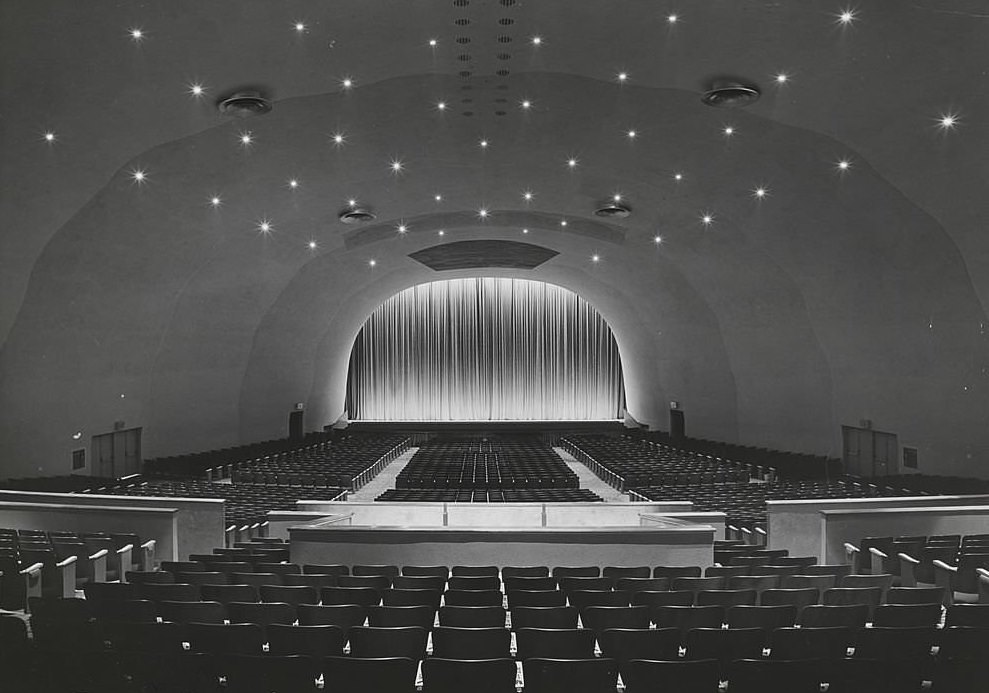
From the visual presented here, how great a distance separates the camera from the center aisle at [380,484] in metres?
20.2

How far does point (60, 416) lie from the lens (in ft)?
61.4

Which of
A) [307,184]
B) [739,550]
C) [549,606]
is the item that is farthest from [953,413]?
[307,184]

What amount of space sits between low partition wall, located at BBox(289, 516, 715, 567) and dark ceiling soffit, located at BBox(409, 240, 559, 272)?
820 inches

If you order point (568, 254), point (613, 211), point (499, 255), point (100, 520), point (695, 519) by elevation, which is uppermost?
point (499, 255)

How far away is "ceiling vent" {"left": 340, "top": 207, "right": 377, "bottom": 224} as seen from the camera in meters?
21.2

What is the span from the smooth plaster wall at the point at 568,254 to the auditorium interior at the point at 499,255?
10cm

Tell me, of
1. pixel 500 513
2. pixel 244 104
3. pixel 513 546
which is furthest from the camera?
pixel 244 104

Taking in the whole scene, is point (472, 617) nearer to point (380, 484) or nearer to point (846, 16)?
point (846, 16)

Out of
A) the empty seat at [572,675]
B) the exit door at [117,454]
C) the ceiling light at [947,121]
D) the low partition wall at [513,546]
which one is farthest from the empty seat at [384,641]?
the exit door at [117,454]

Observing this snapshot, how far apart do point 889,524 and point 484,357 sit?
32860 millimetres

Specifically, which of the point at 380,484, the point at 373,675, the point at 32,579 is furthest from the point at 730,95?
the point at 380,484

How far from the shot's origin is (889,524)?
9.78m

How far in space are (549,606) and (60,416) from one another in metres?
16.9

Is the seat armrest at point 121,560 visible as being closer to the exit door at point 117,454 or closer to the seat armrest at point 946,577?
the seat armrest at point 946,577
